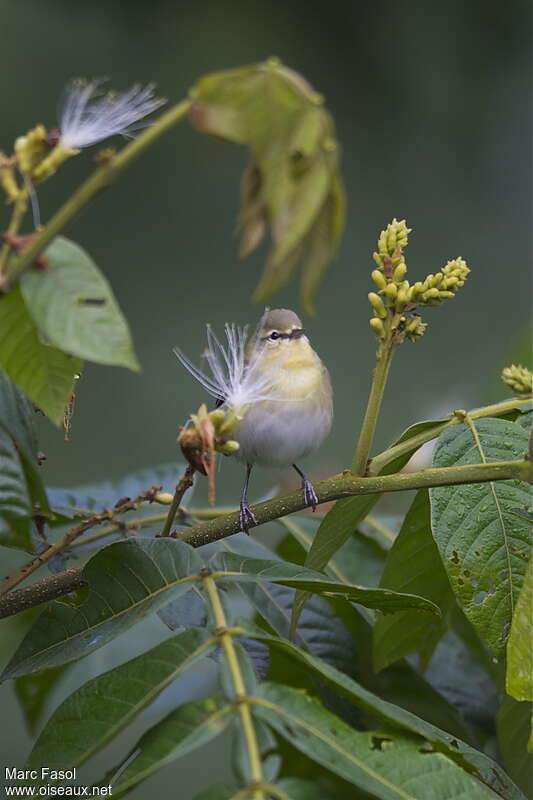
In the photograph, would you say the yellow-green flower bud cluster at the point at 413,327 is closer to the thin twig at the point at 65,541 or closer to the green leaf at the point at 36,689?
the thin twig at the point at 65,541

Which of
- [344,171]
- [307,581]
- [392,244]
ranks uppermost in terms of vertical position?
[344,171]

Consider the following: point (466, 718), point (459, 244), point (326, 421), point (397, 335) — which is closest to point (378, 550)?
point (466, 718)

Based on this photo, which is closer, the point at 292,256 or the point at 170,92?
the point at 292,256

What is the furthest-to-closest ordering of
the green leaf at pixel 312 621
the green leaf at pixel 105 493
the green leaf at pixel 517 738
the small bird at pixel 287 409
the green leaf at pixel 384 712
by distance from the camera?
the small bird at pixel 287 409 < the green leaf at pixel 105 493 < the green leaf at pixel 312 621 < the green leaf at pixel 517 738 < the green leaf at pixel 384 712

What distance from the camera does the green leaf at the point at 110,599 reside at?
1.12 metres

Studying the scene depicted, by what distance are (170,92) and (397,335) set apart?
4.27m

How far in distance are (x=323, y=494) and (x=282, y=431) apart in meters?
0.92

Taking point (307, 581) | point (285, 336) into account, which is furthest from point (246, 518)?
point (285, 336)

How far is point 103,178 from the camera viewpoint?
87 cm

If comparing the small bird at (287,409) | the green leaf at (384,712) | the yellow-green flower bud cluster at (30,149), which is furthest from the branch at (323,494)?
the small bird at (287,409)

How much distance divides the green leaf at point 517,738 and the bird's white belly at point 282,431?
2.78 feet

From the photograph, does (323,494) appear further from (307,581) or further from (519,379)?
(519,379)

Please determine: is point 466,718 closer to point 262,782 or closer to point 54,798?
point 54,798

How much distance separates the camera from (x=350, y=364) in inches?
186
